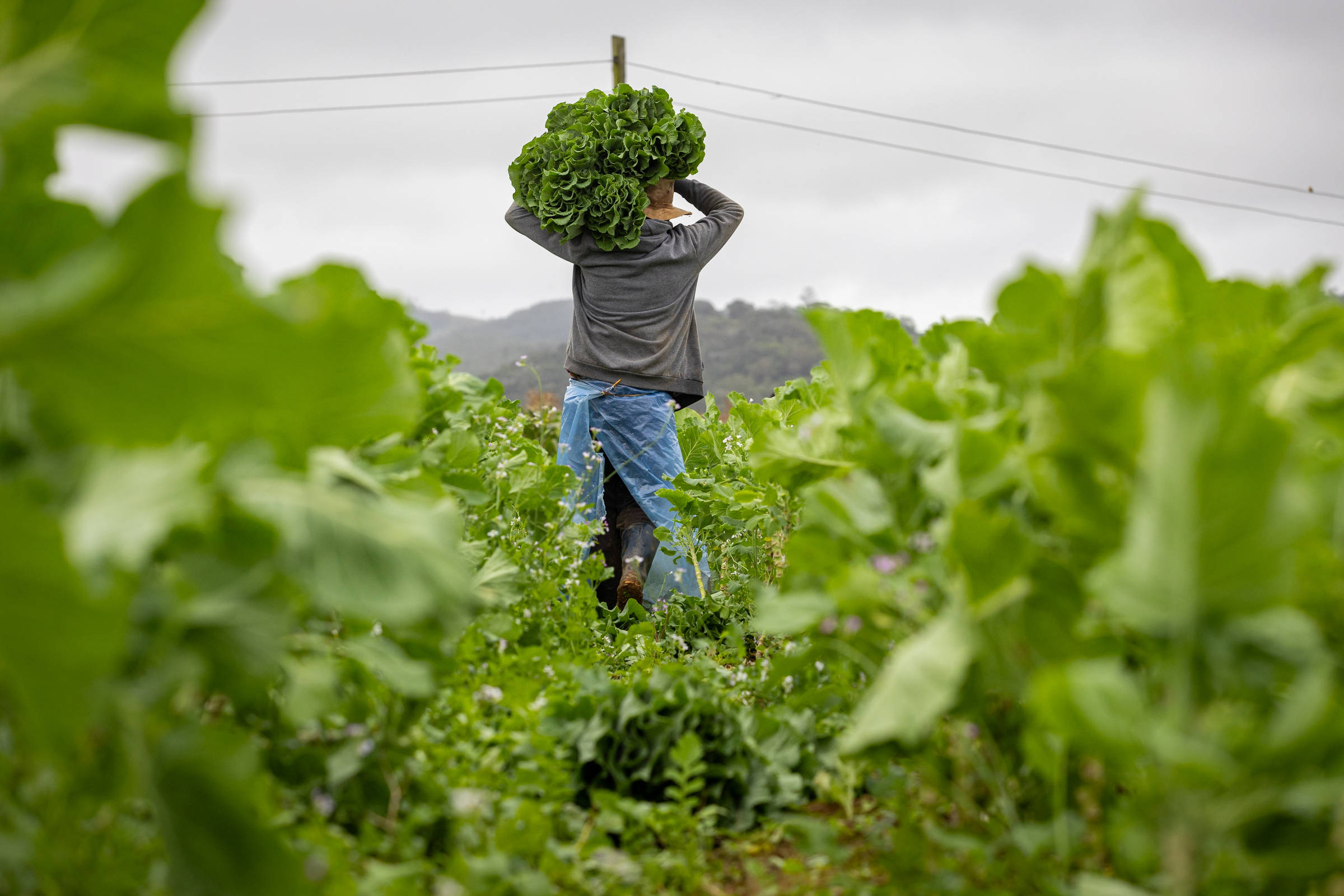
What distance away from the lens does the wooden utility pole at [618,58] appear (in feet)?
52.2

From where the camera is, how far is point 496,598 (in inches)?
82.0

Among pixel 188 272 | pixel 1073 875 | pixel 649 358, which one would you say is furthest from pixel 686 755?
pixel 649 358

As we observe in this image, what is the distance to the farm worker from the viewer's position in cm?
503

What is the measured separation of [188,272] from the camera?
0.86 m

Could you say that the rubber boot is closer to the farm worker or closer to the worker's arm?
the farm worker

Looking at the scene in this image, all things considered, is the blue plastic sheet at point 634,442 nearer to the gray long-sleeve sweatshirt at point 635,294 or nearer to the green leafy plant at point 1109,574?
the gray long-sleeve sweatshirt at point 635,294

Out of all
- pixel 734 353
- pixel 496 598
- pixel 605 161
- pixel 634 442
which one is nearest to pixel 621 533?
pixel 634 442

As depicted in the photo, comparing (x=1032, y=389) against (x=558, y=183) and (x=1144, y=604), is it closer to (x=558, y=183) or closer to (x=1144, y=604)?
(x=1144, y=604)

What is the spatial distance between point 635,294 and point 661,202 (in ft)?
1.92

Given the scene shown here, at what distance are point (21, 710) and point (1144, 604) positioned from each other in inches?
50.3

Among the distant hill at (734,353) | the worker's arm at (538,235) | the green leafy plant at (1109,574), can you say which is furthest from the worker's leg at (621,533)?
the distant hill at (734,353)

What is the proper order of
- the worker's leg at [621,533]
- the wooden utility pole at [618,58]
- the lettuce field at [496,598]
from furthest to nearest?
the wooden utility pole at [618,58] < the worker's leg at [621,533] < the lettuce field at [496,598]

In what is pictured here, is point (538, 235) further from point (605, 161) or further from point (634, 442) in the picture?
point (634, 442)

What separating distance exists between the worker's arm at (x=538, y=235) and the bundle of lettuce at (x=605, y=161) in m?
0.05
